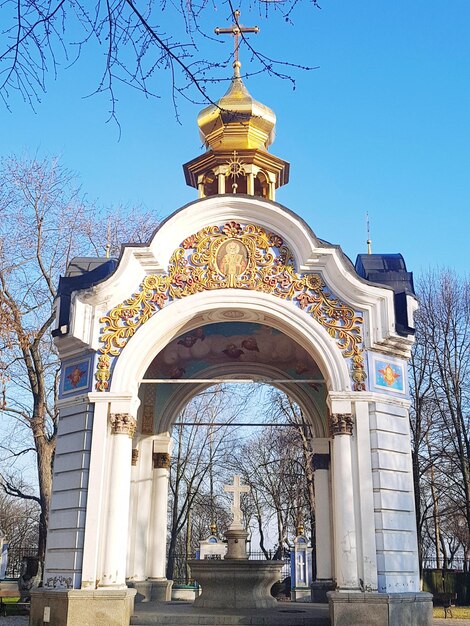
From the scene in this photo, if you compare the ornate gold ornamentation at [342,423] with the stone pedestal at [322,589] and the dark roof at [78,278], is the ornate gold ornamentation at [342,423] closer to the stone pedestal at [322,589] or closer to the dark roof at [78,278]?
the stone pedestal at [322,589]

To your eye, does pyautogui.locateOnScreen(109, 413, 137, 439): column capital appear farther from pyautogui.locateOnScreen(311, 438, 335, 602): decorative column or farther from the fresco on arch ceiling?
pyautogui.locateOnScreen(311, 438, 335, 602): decorative column

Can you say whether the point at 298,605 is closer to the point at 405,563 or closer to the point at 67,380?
the point at 405,563

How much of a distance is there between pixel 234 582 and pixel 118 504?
3107 mm

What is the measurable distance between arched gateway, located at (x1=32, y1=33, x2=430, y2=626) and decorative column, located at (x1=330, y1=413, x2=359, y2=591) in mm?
20

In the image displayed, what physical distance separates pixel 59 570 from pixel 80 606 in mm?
763

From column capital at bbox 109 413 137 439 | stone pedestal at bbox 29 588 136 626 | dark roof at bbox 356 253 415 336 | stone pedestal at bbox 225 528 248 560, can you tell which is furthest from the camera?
stone pedestal at bbox 225 528 248 560

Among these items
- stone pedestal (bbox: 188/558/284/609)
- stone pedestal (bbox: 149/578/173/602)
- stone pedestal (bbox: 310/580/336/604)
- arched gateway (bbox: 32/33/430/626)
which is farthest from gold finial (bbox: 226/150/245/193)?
stone pedestal (bbox: 149/578/173/602)

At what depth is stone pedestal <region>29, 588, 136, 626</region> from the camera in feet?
34.0

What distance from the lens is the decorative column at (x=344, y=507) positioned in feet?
34.8

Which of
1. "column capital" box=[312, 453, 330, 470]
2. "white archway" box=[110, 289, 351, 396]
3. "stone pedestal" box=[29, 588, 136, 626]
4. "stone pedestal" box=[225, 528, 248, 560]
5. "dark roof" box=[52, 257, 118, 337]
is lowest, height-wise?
"stone pedestal" box=[29, 588, 136, 626]

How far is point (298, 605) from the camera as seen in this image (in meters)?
13.5

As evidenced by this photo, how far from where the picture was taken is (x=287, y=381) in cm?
1278

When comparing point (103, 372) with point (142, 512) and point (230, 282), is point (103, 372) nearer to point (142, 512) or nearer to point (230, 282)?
point (230, 282)

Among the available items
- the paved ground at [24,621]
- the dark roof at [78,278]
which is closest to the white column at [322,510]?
the paved ground at [24,621]
